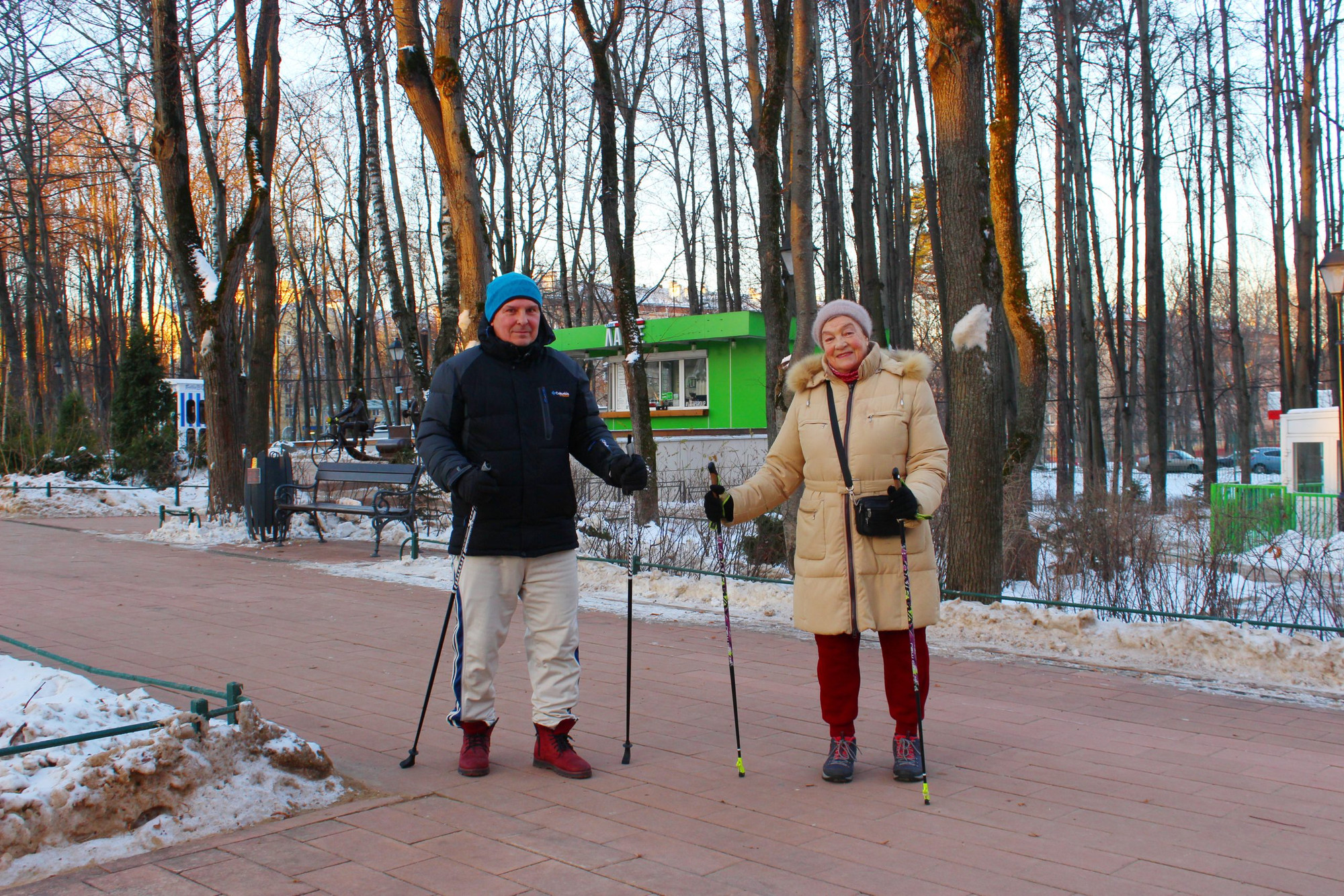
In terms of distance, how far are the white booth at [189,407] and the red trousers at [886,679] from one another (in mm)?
28262

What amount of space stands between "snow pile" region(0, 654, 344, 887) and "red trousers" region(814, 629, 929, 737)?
1.95 metres

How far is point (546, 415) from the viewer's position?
4.39 metres

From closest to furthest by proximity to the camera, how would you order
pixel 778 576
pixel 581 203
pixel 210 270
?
pixel 778 576
pixel 210 270
pixel 581 203

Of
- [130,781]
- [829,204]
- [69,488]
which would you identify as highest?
[829,204]

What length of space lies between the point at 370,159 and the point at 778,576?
14017 millimetres

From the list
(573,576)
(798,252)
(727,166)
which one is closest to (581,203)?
(727,166)

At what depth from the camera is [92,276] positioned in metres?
44.4

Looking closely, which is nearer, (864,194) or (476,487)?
(476,487)

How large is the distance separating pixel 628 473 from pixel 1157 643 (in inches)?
157

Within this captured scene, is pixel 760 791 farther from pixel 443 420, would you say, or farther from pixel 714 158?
pixel 714 158

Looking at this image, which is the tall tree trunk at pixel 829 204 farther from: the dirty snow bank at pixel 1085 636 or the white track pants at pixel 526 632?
the white track pants at pixel 526 632

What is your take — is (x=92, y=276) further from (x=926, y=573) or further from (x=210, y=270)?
(x=926, y=573)

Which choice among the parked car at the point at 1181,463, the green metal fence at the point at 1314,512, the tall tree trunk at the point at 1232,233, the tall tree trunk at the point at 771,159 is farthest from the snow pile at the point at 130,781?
the parked car at the point at 1181,463

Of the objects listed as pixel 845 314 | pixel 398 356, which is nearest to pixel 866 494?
pixel 845 314
